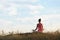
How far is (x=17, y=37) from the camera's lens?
12570 millimetres

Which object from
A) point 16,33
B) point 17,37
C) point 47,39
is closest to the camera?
point 47,39

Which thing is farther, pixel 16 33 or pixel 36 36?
pixel 16 33

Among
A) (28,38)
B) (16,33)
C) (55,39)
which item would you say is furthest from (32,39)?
(16,33)

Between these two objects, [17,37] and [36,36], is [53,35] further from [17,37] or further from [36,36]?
[17,37]

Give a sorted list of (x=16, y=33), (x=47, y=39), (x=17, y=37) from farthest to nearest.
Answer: (x=16, y=33)
(x=17, y=37)
(x=47, y=39)

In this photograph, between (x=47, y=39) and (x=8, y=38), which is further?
(x=8, y=38)

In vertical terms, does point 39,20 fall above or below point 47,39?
above

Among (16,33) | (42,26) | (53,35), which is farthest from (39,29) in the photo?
(53,35)

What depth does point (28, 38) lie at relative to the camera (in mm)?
12117

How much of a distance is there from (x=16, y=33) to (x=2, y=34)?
819 millimetres

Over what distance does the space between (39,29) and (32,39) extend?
Result: 9.04 ft

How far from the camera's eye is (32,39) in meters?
11.9

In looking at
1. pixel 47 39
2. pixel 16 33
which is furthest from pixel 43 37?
pixel 16 33

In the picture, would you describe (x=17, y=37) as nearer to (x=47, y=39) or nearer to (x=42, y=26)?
(x=47, y=39)
